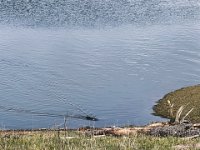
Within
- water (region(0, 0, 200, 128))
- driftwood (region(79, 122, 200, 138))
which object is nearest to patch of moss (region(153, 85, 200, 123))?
water (region(0, 0, 200, 128))

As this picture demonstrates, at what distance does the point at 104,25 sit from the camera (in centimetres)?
7850

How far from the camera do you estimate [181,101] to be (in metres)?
43.6

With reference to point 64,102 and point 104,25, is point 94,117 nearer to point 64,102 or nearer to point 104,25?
point 64,102

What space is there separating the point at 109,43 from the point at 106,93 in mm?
22764

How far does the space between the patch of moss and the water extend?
0.90 metres

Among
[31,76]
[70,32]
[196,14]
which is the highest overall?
[196,14]

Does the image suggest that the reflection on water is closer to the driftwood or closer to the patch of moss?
the patch of moss

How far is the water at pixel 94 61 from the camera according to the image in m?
38.9

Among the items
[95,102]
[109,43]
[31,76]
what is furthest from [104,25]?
[95,102]

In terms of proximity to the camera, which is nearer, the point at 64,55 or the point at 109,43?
the point at 64,55

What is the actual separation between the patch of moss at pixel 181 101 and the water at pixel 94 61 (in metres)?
0.90

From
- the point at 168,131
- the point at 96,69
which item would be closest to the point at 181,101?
the point at 96,69

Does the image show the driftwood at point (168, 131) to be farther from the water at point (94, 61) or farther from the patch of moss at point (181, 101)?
the patch of moss at point (181, 101)

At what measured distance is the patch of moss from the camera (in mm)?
40531
